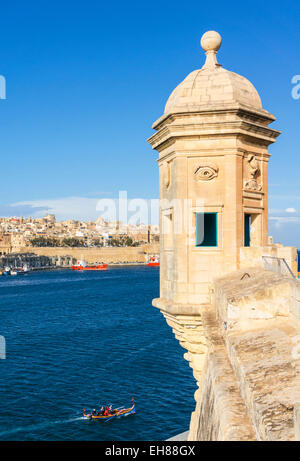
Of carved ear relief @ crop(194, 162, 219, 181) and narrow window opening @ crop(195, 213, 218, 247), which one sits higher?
carved ear relief @ crop(194, 162, 219, 181)

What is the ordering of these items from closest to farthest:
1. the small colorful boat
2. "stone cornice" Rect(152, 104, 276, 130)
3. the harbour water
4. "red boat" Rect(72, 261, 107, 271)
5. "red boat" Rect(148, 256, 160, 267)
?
"stone cornice" Rect(152, 104, 276, 130)
the harbour water
the small colorful boat
"red boat" Rect(72, 261, 107, 271)
"red boat" Rect(148, 256, 160, 267)

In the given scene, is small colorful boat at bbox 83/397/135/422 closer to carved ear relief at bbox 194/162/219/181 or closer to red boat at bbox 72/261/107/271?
carved ear relief at bbox 194/162/219/181

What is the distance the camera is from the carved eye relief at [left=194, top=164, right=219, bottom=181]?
323 inches

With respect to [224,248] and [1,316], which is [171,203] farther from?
[1,316]

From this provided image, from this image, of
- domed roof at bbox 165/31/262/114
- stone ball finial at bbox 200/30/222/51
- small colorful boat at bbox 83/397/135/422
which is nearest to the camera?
domed roof at bbox 165/31/262/114

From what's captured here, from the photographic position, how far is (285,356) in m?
3.76

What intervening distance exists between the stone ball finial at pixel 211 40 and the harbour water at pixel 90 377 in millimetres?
17056

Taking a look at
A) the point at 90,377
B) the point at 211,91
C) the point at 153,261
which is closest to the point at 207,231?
the point at 211,91

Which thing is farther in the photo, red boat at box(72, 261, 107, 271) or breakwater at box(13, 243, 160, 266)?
breakwater at box(13, 243, 160, 266)

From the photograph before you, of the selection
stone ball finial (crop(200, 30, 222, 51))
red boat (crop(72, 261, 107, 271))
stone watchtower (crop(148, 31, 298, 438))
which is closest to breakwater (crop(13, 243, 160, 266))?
red boat (crop(72, 261, 107, 271))

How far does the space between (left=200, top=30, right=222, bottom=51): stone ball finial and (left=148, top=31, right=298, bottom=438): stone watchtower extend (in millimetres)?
734

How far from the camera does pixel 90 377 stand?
95.3 ft

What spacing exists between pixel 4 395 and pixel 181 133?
2257cm

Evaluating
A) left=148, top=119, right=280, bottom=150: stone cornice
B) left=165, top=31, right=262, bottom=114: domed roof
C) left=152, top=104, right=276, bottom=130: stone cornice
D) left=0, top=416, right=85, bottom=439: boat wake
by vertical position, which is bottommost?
left=0, top=416, right=85, bottom=439: boat wake
